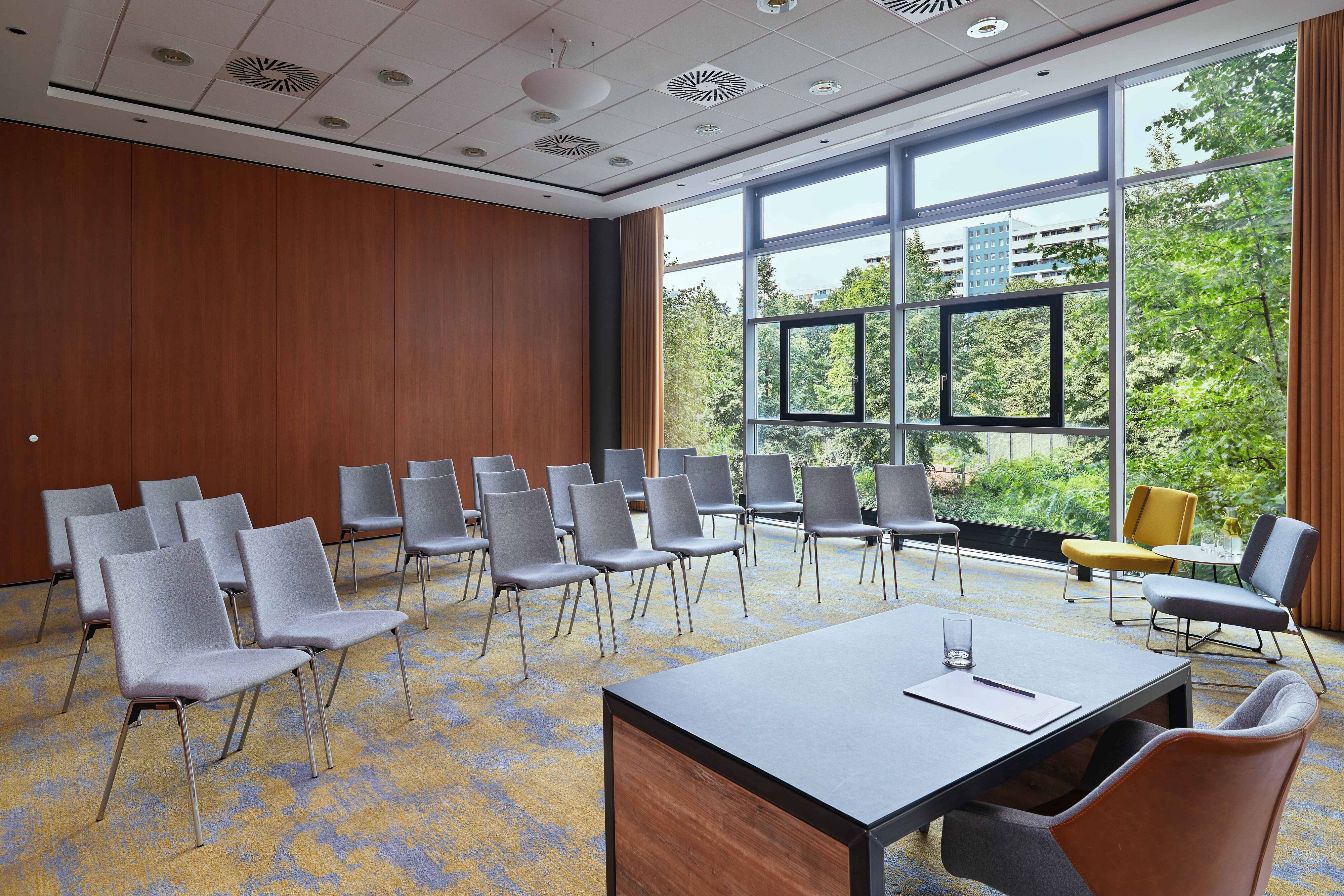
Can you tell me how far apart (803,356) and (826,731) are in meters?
6.80

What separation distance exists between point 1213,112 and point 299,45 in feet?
20.1

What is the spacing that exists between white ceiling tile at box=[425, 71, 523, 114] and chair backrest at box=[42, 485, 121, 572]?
358 centimetres

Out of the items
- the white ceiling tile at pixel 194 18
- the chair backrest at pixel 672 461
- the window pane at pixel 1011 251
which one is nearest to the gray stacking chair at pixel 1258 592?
the window pane at pixel 1011 251

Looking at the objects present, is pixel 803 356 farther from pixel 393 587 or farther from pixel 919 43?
pixel 393 587

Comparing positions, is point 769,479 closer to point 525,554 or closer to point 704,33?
point 525,554

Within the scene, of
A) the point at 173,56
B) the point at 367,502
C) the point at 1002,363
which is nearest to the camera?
the point at 173,56

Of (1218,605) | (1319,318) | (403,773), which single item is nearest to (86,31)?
(403,773)

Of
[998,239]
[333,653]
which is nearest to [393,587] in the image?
[333,653]

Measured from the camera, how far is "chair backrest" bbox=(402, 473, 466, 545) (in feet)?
17.0

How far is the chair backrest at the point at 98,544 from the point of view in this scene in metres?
3.53

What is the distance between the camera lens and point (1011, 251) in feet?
21.6

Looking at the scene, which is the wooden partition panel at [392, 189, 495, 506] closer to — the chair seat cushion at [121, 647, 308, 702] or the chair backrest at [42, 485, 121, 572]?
the chair backrest at [42, 485, 121, 572]

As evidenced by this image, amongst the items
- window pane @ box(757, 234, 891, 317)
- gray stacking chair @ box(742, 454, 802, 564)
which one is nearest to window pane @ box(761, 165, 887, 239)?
window pane @ box(757, 234, 891, 317)

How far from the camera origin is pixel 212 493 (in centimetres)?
713
